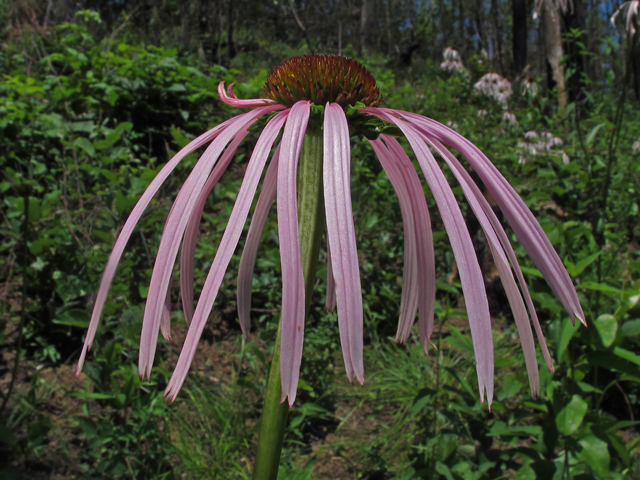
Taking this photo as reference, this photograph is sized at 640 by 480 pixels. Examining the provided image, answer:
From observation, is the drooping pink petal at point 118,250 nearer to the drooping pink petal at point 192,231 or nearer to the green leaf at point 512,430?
the drooping pink petal at point 192,231

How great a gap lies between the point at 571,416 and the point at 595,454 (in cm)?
8

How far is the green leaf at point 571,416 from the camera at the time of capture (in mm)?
947

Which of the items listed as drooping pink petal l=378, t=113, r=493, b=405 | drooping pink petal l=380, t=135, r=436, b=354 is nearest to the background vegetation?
drooping pink petal l=380, t=135, r=436, b=354

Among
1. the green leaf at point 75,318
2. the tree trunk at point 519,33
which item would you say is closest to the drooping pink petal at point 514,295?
the green leaf at point 75,318

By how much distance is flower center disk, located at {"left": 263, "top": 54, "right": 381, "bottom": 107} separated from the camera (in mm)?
577

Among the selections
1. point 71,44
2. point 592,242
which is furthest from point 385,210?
point 71,44

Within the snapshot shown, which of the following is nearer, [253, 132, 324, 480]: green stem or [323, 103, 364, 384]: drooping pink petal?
[323, 103, 364, 384]: drooping pink petal

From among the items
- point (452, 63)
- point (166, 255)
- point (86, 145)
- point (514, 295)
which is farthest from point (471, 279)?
point (452, 63)

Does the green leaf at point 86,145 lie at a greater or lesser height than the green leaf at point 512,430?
greater

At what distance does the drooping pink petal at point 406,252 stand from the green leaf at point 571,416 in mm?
606

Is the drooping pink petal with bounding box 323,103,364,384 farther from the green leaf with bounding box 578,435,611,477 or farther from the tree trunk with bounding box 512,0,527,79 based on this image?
the tree trunk with bounding box 512,0,527,79

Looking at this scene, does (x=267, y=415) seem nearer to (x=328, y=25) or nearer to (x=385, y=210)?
(x=385, y=210)

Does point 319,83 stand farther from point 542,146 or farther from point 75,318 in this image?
point 542,146

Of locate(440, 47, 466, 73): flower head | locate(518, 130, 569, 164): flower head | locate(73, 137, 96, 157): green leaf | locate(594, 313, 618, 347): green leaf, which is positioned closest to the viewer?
locate(594, 313, 618, 347): green leaf
